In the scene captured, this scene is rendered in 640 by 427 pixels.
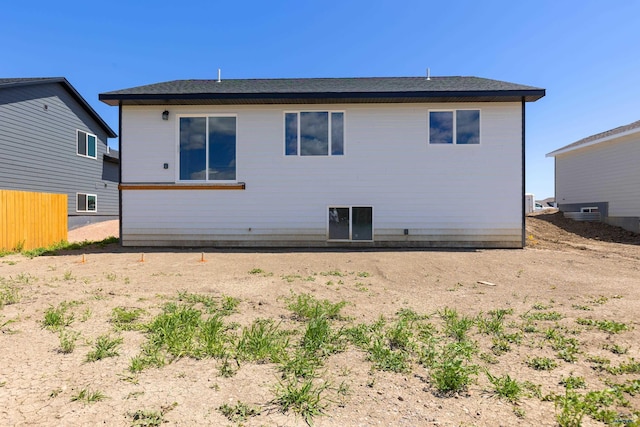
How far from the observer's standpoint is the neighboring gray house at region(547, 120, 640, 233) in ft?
42.2

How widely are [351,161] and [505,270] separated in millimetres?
4789

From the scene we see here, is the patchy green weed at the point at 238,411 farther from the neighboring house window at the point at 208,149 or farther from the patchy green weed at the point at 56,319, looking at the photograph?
the neighboring house window at the point at 208,149

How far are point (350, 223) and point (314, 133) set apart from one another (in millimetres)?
2844

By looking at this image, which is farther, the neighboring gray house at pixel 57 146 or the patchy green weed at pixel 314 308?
the neighboring gray house at pixel 57 146

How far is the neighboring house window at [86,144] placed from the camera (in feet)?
55.3

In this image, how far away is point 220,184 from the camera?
30.4 feet

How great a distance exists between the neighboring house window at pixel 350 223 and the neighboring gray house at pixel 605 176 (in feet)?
37.7

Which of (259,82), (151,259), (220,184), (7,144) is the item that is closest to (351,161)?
(220,184)

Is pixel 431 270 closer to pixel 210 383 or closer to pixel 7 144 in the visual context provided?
pixel 210 383

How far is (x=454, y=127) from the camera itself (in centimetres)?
923

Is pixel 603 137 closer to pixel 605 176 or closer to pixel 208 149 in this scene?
pixel 605 176

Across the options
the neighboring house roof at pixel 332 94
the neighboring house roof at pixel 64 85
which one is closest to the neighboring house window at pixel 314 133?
the neighboring house roof at pixel 332 94

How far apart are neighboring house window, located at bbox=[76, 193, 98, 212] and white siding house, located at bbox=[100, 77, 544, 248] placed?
1014cm

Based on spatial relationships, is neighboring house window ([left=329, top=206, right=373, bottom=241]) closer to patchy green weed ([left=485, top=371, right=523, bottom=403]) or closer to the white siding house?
the white siding house
